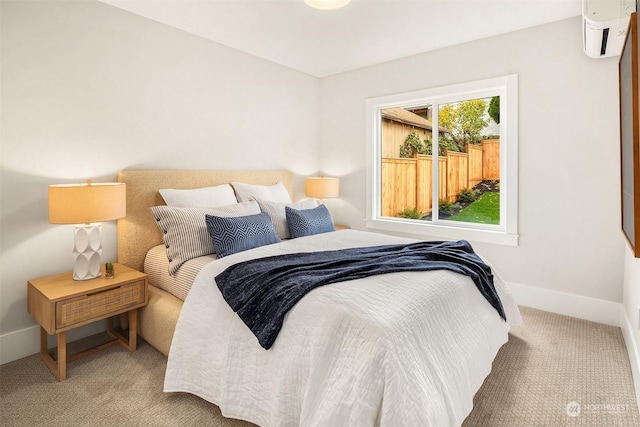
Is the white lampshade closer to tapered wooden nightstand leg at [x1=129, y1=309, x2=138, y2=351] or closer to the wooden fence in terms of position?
the wooden fence

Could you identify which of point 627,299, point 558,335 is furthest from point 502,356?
point 627,299

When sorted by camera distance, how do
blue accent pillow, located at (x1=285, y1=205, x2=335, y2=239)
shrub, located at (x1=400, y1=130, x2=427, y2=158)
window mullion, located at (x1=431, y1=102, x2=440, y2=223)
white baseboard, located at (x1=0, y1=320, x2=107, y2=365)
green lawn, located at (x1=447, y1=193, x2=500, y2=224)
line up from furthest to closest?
shrub, located at (x1=400, y1=130, x2=427, y2=158), window mullion, located at (x1=431, y1=102, x2=440, y2=223), green lawn, located at (x1=447, y1=193, x2=500, y2=224), blue accent pillow, located at (x1=285, y1=205, x2=335, y2=239), white baseboard, located at (x1=0, y1=320, x2=107, y2=365)

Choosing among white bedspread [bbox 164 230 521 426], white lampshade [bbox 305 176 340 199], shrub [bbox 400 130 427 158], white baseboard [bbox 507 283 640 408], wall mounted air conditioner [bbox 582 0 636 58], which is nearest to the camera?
white bedspread [bbox 164 230 521 426]

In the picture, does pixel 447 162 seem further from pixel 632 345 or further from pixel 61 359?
pixel 61 359

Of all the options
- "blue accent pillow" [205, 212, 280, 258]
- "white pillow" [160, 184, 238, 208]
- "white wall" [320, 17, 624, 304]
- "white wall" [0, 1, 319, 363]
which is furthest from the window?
"blue accent pillow" [205, 212, 280, 258]

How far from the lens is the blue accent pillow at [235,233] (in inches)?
97.7

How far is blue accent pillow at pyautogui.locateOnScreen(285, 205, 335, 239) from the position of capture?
10.2 ft

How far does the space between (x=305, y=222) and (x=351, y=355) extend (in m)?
1.80

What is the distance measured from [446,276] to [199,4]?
2.67m

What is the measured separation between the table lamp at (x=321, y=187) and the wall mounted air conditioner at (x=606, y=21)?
2627mm

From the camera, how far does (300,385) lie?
1.49 metres

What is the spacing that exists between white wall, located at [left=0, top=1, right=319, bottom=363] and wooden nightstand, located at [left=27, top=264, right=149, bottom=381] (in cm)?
26

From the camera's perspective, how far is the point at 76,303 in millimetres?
2125

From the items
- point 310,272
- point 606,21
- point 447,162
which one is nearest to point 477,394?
point 310,272
